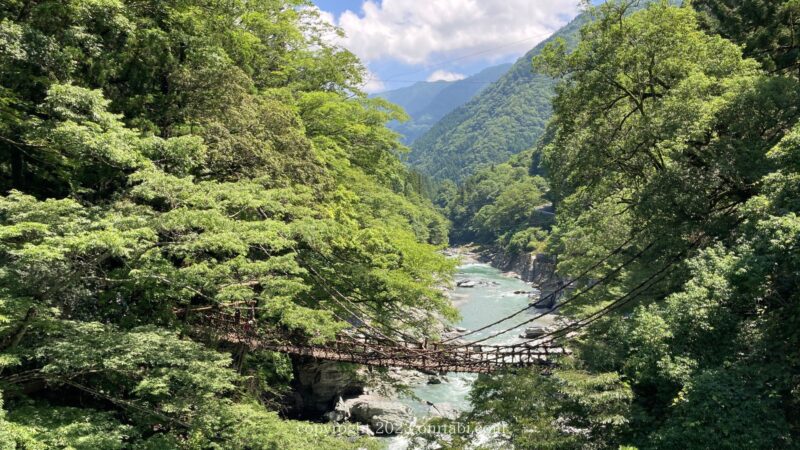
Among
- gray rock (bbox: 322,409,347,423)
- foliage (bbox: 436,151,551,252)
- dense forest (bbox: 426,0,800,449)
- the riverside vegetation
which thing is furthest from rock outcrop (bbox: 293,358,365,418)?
foliage (bbox: 436,151,551,252)

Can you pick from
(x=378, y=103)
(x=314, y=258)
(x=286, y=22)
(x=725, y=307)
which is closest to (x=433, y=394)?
(x=314, y=258)

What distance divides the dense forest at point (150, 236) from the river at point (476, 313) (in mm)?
3542

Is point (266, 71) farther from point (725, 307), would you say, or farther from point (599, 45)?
point (725, 307)

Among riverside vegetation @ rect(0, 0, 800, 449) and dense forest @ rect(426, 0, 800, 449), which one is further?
dense forest @ rect(426, 0, 800, 449)

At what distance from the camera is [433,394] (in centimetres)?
1773

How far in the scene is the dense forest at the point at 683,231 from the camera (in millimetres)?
5516

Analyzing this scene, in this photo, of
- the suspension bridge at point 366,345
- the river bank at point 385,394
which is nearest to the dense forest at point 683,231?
the suspension bridge at point 366,345

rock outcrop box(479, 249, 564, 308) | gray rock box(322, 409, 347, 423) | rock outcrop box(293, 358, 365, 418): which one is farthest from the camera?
rock outcrop box(479, 249, 564, 308)

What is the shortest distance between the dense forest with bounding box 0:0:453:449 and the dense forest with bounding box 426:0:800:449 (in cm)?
365

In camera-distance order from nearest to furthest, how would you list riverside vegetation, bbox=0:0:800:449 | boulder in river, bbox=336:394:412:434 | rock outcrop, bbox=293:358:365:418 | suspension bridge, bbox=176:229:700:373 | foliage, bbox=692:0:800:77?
riverside vegetation, bbox=0:0:800:449, suspension bridge, bbox=176:229:700:373, foliage, bbox=692:0:800:77, boulder in river, bbox=336:394:412:434, rock outcrop, bbox=293:358:365:418

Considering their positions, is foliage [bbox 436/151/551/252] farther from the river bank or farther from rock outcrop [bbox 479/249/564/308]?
the river bank

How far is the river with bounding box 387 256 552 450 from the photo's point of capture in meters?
16.5

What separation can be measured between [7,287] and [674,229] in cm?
991

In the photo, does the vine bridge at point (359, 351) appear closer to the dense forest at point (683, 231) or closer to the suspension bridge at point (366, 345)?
the suspension bridge at point (366, 345)
